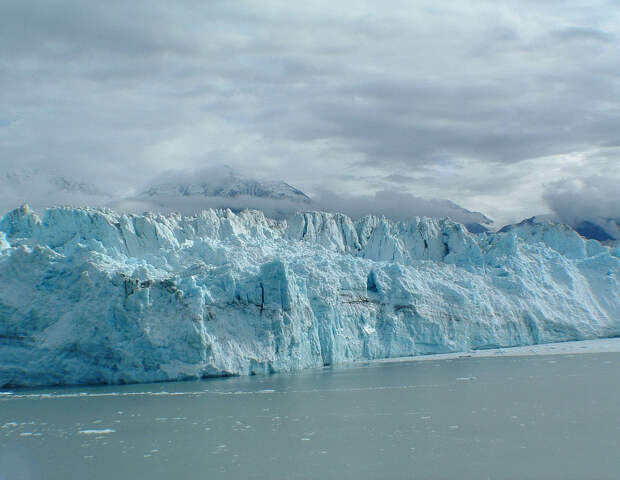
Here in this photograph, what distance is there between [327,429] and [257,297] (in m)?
11.1

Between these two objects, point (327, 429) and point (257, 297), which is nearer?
point (327, 429)

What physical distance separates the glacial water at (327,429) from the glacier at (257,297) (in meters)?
1.61

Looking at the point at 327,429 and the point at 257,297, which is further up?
the point at 257,297

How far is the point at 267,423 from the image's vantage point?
13055mm

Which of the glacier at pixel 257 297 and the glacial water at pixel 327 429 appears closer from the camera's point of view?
the glacial water at pixel 327 429

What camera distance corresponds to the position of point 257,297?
22.9m

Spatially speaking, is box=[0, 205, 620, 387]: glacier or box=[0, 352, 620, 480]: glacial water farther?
box=[0, 205, 620, 387]: glacier

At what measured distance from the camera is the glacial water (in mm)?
9398

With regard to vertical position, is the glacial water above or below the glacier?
below

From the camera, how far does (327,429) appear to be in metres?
12.2

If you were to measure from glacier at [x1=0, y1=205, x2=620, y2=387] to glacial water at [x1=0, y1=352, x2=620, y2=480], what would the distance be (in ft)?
5.28

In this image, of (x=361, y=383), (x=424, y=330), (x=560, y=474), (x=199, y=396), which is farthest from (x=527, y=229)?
(x=560, y=474)

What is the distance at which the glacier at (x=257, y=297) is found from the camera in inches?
797

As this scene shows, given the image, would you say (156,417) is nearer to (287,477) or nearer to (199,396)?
(199,396)
